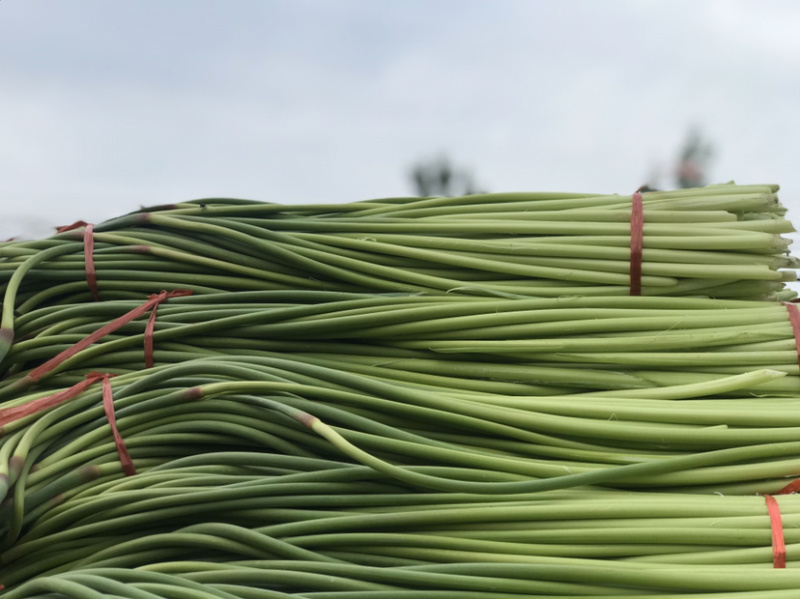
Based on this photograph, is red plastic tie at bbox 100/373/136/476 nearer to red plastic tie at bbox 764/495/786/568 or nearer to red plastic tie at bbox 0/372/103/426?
red plastic tie at bbox 0/372/103/426

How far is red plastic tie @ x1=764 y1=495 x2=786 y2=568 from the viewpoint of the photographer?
0.78m

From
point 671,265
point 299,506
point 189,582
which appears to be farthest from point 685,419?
point 189,582

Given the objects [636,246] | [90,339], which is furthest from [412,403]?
[90,339]

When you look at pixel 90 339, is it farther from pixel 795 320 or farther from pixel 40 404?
pixel 795 320

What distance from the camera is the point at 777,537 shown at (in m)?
0.79

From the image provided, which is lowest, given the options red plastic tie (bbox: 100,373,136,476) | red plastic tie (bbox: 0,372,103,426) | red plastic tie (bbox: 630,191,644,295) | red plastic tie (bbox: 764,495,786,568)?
red plastic tie (bbox: 764,495,786,568)

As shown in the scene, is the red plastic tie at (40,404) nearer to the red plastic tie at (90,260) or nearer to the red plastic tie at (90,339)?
the red plastic tie at (90,339)

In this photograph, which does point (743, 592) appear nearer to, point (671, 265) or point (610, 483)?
point (610, 483)

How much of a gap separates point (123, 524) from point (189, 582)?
0.17 metres

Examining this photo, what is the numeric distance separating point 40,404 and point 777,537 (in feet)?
3.11

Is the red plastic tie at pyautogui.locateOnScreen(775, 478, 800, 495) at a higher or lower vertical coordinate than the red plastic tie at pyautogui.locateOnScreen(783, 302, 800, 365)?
lower

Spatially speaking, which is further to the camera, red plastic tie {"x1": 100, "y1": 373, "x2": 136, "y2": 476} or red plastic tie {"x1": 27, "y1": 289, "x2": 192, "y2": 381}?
red plastic tie {"x1": 27, "y1": 289, "x2": 192, "y2": 381}

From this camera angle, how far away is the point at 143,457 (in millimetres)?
1001

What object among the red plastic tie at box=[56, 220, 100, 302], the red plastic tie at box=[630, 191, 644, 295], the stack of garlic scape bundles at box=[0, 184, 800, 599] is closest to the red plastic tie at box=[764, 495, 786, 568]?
the stack of garlic scape bundles at box=[0, 184, 800, 599]
